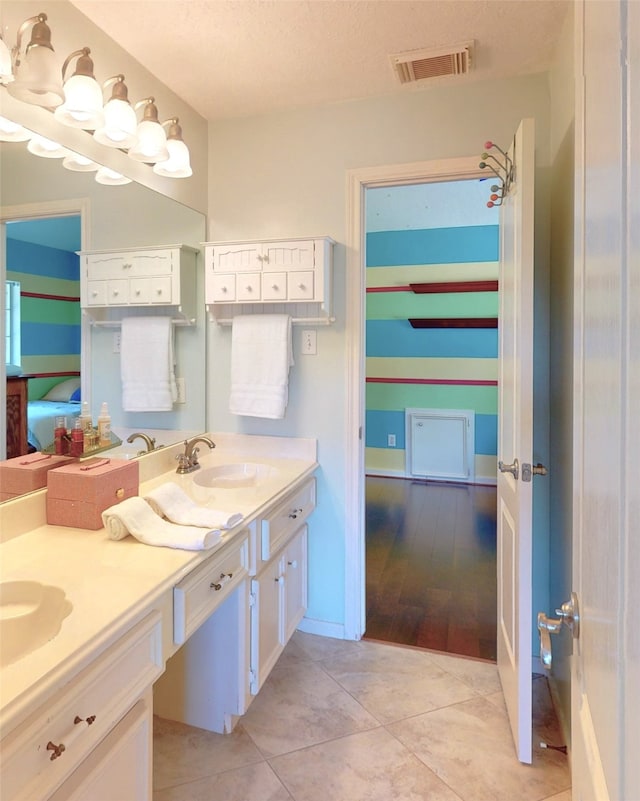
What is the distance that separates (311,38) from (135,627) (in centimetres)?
192

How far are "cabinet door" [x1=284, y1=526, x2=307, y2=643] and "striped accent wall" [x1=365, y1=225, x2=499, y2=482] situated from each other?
3014mm

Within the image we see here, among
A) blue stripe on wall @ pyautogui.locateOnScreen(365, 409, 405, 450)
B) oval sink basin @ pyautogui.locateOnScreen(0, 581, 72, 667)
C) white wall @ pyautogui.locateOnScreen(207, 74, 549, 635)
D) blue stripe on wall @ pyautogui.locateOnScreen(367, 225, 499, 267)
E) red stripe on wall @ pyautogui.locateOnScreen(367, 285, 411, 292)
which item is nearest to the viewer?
oval sink basin @ pyautogui.locateOnScreen(0, 581, 72, 667)

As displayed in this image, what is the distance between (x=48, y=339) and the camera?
1.53 metres

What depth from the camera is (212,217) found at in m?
2.36

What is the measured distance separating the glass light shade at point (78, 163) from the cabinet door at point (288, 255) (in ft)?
2.41

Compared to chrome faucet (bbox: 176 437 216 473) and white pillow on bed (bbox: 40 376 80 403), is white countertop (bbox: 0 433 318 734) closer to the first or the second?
chrome faucet (bbox: 176 437 216 473)

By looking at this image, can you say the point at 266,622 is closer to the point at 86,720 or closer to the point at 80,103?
the point at 86,720

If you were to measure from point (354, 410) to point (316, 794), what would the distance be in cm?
137

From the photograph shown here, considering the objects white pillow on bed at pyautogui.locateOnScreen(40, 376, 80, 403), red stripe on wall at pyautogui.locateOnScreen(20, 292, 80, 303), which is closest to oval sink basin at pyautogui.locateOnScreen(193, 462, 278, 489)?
white pillow on bed at pyautogui.locateOnScreen(40, 376, 80, 403)

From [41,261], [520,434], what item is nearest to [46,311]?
[41,261]

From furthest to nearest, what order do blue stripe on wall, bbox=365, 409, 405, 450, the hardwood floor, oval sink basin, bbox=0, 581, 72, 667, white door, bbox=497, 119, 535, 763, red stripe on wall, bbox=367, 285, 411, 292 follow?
blue stripe on wall, bbox=365, 409, 405, 450, red stripe on wall, bbox=367, 285, 411, 292, the hardwood floor, white door, bbox=497, 119, 535, 763, oval sink basin, bbox=0, 581, 72, 667

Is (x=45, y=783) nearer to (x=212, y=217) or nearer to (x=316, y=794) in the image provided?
(x=316, y=794)

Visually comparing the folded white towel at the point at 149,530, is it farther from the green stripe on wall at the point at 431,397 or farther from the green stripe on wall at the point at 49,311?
the green stripe on wall at the point at 431,397

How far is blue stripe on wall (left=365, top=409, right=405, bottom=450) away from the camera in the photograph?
5043 millimetres
